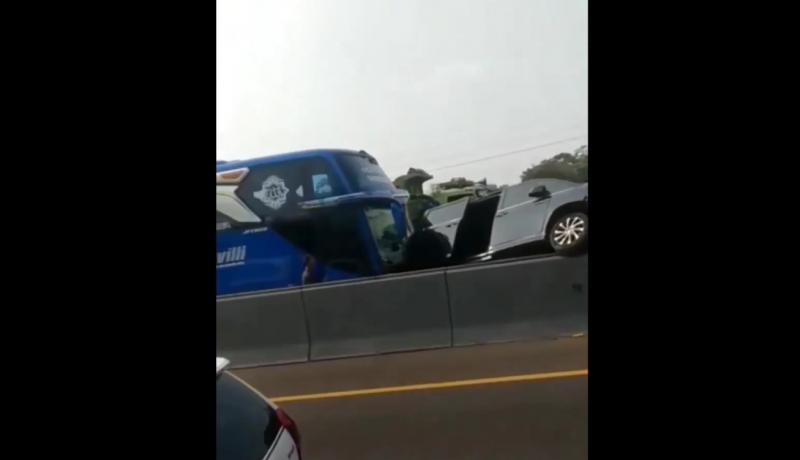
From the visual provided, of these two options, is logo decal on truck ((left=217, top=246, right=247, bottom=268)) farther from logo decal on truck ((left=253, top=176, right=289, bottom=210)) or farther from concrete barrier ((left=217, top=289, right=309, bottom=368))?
logo decal on truck ((left=253, top=176, right=289, bottom=210))

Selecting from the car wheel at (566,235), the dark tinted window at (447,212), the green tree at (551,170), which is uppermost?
the green tree at (551,170)

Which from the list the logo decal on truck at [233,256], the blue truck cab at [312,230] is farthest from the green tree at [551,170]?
the logo decal on truck at [233,256]

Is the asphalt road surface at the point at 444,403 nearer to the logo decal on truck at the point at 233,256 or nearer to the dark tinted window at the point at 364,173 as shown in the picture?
the logo decal on truck at the point at 233,256

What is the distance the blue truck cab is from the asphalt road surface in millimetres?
556

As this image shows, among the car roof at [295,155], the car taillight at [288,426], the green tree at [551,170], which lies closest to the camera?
the car taillight at [288,426]

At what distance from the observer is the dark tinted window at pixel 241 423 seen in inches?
60.1

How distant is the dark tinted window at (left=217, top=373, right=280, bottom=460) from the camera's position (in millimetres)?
1525

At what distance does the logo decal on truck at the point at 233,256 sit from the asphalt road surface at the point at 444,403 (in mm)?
630
